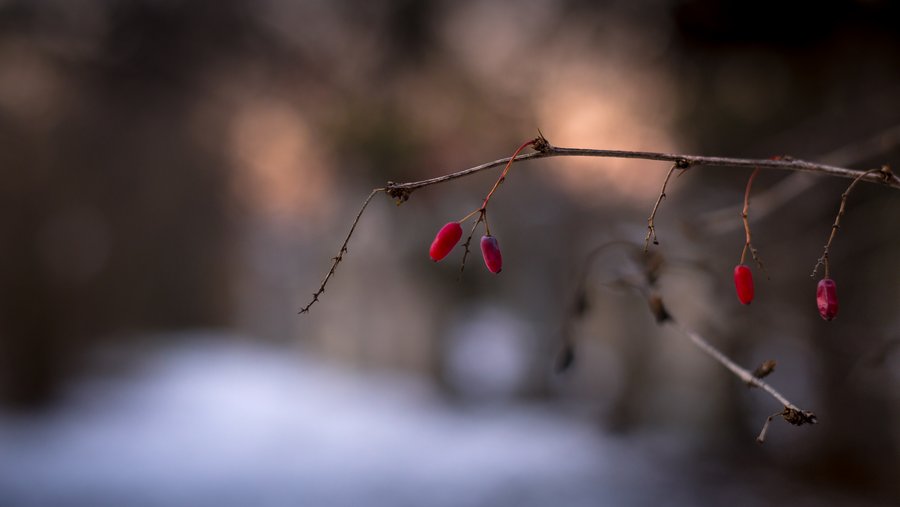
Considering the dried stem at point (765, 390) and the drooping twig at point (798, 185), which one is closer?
the dried stem at point (765, 390)

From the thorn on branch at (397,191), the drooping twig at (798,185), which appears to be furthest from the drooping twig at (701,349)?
the thorn on branch at (397,191)

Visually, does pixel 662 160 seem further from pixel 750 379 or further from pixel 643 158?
pixel 750 379

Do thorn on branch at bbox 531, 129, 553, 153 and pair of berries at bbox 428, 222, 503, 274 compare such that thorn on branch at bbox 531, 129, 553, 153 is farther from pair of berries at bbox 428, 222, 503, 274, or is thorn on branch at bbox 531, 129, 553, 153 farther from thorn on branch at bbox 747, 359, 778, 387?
thorn on branch at bbox 747, 359, 778, 387

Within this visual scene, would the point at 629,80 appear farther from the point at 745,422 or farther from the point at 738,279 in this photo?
the point at 738,279

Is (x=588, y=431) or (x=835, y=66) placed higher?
(x=835, y=66)

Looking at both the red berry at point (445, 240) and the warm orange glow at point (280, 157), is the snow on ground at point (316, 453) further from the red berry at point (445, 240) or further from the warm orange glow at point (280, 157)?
the red berry at point (445, 240)

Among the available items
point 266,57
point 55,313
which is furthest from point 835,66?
point 55,313

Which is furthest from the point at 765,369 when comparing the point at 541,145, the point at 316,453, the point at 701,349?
the point at 316,453

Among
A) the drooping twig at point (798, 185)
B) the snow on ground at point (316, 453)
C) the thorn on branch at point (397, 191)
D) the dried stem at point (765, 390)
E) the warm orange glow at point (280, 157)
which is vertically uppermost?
the warm orange glow at point (280, 157)

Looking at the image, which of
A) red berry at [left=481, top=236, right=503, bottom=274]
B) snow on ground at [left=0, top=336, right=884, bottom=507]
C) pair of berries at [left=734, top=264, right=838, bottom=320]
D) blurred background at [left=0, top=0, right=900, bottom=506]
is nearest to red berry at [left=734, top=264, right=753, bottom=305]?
pair of berries at [left=734, top=264, right=838, bottom=320]
